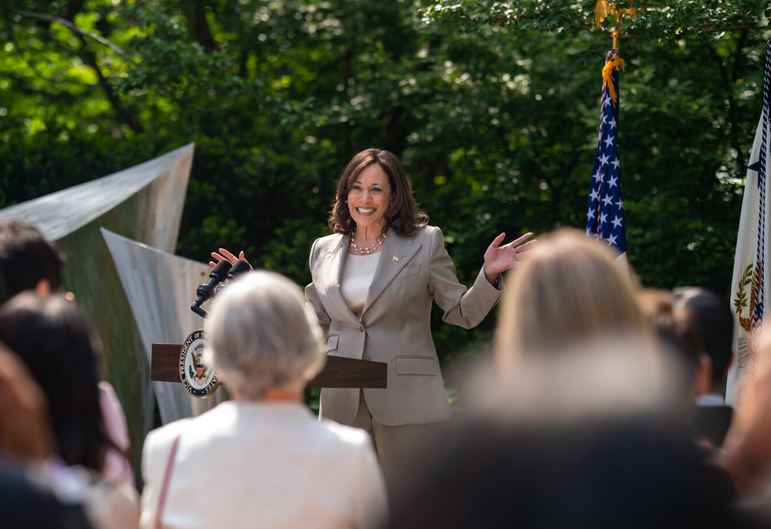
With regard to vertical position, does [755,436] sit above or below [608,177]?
below

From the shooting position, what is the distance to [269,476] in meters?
2.24

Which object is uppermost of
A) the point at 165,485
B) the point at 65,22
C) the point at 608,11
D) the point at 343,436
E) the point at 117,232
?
the point at 65,22

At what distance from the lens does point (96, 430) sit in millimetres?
2316

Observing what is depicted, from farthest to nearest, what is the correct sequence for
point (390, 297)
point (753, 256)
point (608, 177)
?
point (608, 177) < point (753, 256) < point (390, 297)

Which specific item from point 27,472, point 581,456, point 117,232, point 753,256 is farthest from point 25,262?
point 753,256

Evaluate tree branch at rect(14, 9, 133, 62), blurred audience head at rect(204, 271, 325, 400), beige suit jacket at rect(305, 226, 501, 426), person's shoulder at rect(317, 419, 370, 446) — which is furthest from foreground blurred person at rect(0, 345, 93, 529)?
tree branch at rect(14, 9, 133, 62)

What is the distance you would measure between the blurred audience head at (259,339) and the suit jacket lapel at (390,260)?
1.97m

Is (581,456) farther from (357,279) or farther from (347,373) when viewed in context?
(357,279)

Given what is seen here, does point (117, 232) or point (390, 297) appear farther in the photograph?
A: point (117, 232)

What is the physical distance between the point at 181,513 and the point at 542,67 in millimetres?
5706

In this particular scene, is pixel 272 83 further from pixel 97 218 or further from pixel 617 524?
pixel 617 524

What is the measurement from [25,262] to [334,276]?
1.72 meters

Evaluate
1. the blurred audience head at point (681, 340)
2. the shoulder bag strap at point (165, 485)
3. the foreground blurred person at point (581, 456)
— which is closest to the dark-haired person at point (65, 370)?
the shoulder bag strap at point (165, 485)

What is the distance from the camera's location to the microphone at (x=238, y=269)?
13.5 ft
